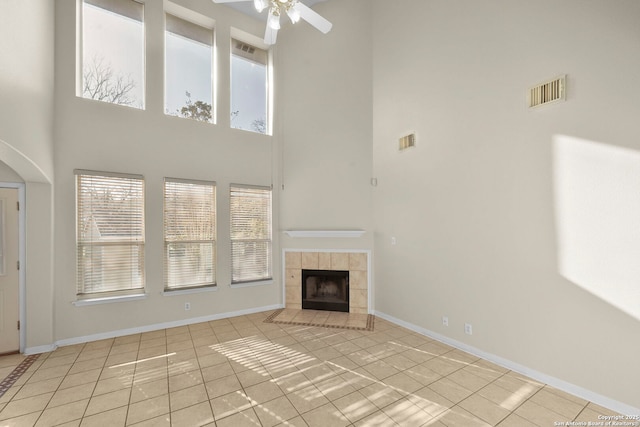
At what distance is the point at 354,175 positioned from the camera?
5.14 m

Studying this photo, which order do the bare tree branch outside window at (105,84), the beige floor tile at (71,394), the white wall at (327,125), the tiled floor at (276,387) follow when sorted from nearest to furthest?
1. the tiled floor at (276,387)
2. the beige floor tile at (71,394)
3. the bare tree branch outside window at (105,84)
4. the white wall at (327,125)

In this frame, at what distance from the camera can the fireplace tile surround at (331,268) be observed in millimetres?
5121

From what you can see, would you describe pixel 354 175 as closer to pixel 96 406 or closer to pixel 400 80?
pixel 400 80

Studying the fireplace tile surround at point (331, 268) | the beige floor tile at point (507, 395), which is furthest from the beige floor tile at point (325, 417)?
the fireplace tile surround at point (331, 268)

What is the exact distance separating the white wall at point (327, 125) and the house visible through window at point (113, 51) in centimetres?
235

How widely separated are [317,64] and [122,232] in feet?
14.3

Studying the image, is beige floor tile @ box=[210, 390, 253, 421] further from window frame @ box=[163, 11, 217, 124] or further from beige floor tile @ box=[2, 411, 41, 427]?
window frame @ box=[163, 11, 217, 124]

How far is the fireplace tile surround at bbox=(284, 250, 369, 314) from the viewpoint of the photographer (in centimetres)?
512

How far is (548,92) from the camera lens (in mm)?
2771

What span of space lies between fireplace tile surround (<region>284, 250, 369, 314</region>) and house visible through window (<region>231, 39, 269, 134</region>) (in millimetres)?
2569

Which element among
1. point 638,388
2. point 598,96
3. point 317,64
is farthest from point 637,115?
point 317,64

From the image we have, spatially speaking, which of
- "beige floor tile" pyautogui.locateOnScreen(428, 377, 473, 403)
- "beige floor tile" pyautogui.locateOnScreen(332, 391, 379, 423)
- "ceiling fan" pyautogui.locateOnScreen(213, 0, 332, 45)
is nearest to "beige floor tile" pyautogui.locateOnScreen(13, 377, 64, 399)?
"beige floor tile" pyautogui.locateOnScreen(332, 391, 379, 423)

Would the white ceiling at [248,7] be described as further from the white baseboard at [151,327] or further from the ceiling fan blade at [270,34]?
the white baseboard at [151,327]

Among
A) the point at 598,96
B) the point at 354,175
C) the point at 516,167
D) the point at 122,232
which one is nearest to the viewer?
the point at 598,96
